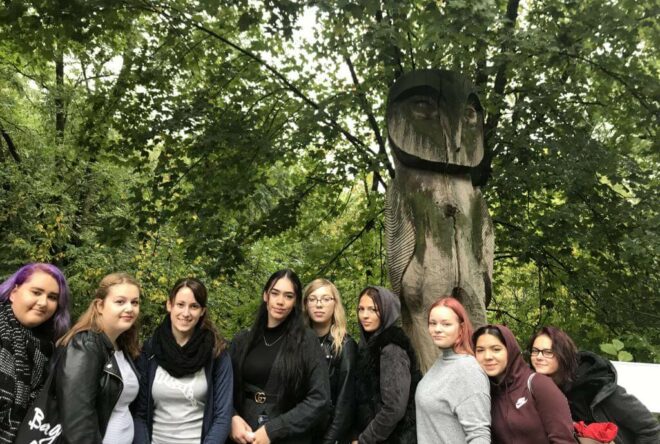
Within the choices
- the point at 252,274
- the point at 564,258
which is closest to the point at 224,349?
the point at 564,258

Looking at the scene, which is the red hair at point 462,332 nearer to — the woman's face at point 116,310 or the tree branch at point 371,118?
the woman's face at point 116,310

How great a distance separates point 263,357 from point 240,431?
0.38m

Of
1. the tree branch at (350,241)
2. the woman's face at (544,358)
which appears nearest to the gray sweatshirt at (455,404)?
the woman's face at (544,358)

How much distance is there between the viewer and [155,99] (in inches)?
257

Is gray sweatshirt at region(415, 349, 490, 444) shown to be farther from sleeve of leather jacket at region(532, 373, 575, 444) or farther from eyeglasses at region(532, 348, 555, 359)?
eyeglasses at region(532, 348, 555, 359)

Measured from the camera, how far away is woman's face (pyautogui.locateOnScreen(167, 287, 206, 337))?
9.14ft

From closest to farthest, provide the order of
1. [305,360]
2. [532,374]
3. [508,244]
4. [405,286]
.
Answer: [532,374] → [305,360] → [405,286] → [508,244]

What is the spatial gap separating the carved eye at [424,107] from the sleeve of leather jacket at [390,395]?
7.23 feet

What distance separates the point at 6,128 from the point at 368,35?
30.4ft

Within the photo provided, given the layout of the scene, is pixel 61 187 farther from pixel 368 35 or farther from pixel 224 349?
pixel 224 349

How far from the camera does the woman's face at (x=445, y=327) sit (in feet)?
8.48

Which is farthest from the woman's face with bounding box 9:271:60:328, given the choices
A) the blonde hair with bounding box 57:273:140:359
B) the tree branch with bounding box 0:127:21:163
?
the tree branch with bounding box 0:127:21:163

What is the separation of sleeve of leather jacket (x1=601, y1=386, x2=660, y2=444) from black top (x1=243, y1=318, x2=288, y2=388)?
64.3 inches

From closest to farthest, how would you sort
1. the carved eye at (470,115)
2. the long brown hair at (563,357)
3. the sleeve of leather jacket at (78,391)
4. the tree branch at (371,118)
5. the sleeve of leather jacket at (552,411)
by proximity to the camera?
the sleeve of leather jacket at (78,391) → the sleeve of leather jacket at (552,411) → the long brown hair at (563,357) → the carved eye at (470,115) → the tree branch at (371,118)
